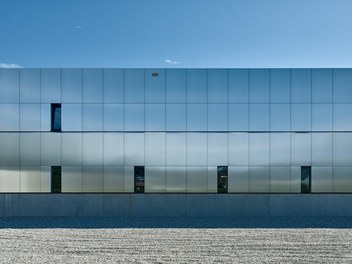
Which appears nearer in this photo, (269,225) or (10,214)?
(269,225)

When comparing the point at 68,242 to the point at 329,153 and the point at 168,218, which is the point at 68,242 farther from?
the point at 329,153

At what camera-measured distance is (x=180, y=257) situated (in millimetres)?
7816

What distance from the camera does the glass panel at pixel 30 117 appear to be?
13727 mm

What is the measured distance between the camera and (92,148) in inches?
540

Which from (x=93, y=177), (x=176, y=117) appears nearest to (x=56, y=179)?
(x=93, y=177)

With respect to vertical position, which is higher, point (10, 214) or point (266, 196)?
point (266, 196)

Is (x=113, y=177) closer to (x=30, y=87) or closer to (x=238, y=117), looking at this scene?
(x=30, y=87)

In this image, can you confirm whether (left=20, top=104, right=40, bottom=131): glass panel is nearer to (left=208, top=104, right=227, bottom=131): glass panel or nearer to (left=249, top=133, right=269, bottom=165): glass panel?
(left=208, top=104, right=227, bottom=131): glass panel

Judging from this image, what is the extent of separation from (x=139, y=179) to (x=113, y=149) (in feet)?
6.37

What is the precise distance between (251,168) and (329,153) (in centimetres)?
393

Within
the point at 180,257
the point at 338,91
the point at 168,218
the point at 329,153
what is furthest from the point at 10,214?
the point at 338,91

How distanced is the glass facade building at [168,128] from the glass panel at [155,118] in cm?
5

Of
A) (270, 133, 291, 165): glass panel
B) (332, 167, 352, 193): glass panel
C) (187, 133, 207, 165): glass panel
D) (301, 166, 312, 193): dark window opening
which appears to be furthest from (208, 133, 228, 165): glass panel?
(332, 167, 352, 193): glass panel

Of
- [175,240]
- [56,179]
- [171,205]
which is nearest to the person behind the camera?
[175,240]
